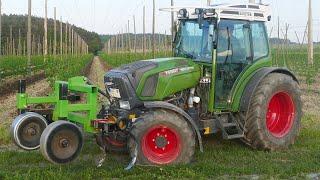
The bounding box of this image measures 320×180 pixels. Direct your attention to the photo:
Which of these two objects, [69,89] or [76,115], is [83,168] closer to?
[76,115]

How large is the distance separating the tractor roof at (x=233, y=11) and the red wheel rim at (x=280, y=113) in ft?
4.20

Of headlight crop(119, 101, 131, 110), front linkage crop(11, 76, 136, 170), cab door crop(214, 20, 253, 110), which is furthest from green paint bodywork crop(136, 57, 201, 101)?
front linkage crop(11, 76, 136, 170)

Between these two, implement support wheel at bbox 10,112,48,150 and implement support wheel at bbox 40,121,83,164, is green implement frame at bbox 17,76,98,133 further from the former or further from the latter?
implement support wheel at bbox 40,121,83,164

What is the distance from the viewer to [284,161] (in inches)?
270

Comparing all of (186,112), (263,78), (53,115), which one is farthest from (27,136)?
(263,78)

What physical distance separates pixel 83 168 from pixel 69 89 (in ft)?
4.93

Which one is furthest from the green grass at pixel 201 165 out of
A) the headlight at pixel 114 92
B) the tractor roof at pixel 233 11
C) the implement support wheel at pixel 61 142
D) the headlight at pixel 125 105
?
the tractor roof at pixel 233 11

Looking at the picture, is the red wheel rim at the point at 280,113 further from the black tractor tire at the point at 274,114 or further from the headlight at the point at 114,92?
the headlight at the point at 114,92

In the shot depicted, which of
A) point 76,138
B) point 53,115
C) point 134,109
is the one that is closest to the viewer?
point 76,138

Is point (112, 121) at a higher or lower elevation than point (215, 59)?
lower

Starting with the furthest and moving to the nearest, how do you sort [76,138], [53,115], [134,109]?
[53,115] < [134,109] < [76,138]

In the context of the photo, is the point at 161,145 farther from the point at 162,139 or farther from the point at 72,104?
the point at 72,104

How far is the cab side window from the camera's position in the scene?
764 centimetres

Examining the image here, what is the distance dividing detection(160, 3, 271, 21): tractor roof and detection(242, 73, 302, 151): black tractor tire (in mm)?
941
